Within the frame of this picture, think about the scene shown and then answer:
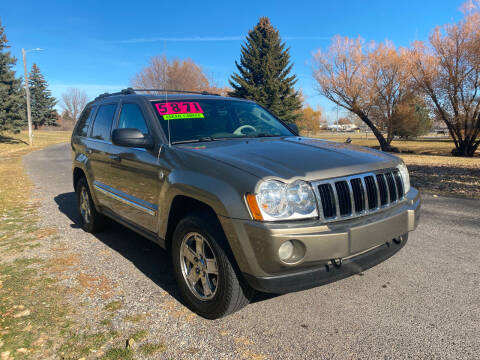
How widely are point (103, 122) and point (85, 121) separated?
3.02ft

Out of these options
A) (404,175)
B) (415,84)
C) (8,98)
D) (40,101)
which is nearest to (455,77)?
(415,84)

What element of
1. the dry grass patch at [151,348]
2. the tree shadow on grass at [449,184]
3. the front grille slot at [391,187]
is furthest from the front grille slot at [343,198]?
the tree shadow on grass at [449,184]

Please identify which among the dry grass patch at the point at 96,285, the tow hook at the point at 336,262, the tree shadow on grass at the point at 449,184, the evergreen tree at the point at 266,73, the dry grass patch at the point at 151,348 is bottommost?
the dry grass patch at the point at 96,285

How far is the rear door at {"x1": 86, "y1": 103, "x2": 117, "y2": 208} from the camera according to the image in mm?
4387

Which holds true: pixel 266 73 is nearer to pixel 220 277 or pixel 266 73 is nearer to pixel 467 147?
pixel 467 147

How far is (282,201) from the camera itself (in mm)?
2438

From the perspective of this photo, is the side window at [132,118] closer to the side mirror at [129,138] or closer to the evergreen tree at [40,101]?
the side mirror at [129,138]

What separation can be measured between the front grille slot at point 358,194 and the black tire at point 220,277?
998 mm

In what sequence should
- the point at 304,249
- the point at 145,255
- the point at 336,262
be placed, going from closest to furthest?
the point at 304,249, the point at 336,262, the point at 145,255

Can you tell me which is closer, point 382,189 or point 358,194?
point 358,194

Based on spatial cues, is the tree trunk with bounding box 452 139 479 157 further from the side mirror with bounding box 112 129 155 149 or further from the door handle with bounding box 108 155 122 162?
the side mirror with bounding box 112 129 155 149

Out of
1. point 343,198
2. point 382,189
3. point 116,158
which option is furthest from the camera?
point 116,158

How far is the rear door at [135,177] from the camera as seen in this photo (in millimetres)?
3391

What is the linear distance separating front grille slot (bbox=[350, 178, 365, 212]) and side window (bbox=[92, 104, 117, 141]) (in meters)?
3.07
